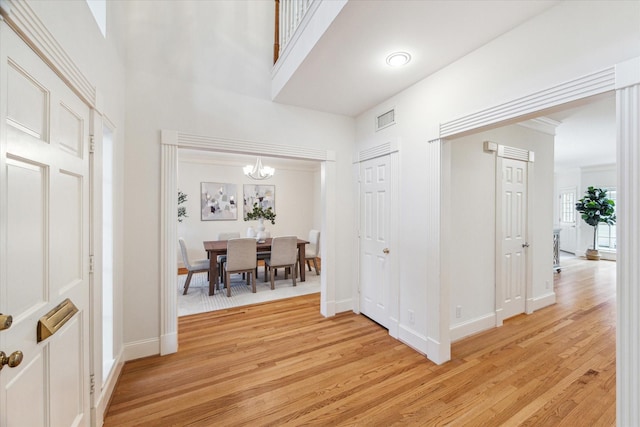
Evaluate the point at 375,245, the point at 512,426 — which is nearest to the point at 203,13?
the point at 375,245

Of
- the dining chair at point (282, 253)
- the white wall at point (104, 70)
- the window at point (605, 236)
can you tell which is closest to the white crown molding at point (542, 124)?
the dining chair at point (282, 253)

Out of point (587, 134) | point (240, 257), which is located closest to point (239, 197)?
point (240, 257)

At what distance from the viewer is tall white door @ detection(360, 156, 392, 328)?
2.92 meters

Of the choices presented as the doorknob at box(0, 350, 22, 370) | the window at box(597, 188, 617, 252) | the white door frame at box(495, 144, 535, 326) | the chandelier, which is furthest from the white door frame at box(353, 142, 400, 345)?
the window at box(597, 188, 617, 252)

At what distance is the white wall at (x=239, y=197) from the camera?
608 cm

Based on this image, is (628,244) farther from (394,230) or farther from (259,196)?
(259,196)

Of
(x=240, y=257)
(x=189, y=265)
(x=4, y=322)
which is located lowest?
(x=189, y=265)

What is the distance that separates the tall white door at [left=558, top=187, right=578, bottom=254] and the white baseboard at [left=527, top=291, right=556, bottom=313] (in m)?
5.92

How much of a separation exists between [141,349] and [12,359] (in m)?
1.80

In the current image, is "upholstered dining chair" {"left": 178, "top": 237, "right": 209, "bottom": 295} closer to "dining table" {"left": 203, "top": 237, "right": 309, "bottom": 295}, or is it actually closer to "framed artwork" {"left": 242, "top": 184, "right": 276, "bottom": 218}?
"dining table" {"left": 203, "top": 237, "right": 309, "bottom": 295}

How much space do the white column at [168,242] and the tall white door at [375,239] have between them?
2126 millimetres

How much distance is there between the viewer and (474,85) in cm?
198

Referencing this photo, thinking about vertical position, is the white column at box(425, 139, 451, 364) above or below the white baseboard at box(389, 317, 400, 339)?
above

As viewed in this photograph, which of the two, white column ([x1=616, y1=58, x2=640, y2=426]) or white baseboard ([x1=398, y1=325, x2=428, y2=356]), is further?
white baseboard ([x1=398, y1=325, x2=428, y2=356])
